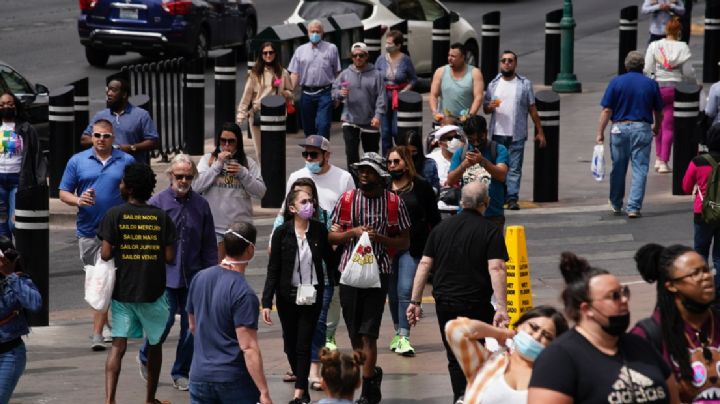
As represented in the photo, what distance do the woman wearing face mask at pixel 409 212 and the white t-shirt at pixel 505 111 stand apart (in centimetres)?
582

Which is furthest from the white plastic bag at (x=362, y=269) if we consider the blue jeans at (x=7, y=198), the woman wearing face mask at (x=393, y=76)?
Answer: the woman wearing face mask at (x=393, y=76)

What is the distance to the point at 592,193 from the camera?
19234mm

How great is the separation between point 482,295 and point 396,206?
1163 millimetres

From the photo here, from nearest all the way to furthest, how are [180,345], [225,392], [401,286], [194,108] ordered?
[225,392] → [180,345] → [401,286] → [194,108]

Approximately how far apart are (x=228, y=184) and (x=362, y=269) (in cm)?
173

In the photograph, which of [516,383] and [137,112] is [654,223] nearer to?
[137,112]

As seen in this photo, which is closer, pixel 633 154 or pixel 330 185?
pixel 330 185

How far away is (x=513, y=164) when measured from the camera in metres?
18.3

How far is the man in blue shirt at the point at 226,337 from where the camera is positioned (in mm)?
9305

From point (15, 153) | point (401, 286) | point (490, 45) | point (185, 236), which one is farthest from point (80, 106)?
point (490, 45)

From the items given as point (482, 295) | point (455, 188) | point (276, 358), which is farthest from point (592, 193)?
point (482, 295)

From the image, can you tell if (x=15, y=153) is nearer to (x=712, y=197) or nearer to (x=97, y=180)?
(x=97, y=180)

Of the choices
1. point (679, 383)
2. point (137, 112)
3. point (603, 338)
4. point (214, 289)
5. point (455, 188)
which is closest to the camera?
point (603, 338)

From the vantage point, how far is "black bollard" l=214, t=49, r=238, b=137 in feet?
71.4
